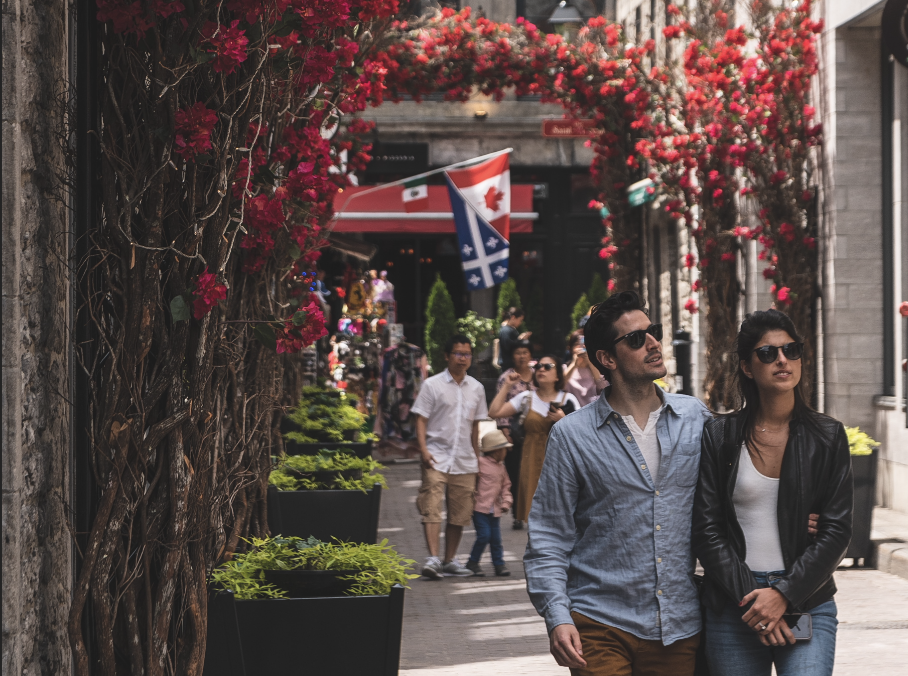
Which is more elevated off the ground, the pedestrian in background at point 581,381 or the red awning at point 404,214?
the red awning at point 404,214

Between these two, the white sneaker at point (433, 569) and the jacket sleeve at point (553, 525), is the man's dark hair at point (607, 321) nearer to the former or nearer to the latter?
the jacket sleeve at point (553, 525)

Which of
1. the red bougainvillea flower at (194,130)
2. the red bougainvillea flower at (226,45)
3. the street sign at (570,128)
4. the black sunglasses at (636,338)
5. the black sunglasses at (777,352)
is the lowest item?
the black sunglasses at (777,352)

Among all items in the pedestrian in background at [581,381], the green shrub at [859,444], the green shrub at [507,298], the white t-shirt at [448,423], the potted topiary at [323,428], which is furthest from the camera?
the green shrub at [507,298]

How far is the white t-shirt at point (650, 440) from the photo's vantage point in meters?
3.75

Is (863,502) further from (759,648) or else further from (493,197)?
(493,197)

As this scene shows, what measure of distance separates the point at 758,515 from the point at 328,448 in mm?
6717

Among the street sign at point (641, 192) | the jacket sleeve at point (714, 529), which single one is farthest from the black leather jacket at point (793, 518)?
A: the street sign at point (641, 192)

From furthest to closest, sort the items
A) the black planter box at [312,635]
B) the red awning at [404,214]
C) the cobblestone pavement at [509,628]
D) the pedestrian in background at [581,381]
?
the red awning at [404,214] → the pedestrian in background at [581,381] → the cobblestone pavement at [509,628] → the black planter box at [312,635]

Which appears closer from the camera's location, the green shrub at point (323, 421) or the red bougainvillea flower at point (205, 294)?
the red bougainvillea flower at point (205, 294)

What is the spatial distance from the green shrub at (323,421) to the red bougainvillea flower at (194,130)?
674cm

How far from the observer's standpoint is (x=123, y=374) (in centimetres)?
396

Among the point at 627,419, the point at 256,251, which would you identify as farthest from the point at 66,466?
the point at 256,251

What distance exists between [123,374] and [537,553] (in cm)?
142

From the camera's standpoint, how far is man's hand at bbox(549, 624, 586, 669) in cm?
352
